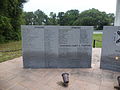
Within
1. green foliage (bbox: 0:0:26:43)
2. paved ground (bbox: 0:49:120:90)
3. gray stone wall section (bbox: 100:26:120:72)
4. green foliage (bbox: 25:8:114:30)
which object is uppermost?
green foliage (bbox: 25:8:114:30)

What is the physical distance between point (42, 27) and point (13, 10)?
7836 mm

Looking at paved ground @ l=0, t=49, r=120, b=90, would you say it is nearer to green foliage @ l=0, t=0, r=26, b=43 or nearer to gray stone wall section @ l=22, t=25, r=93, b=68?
gray stone wall section @ l=22, t=25, r=93, b=68

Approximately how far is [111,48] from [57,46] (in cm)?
157

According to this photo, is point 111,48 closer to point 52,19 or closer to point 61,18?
point 52,19

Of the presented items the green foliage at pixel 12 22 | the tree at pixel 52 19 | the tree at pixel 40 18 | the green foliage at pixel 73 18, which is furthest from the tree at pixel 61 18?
the green foliage at pixel 12 22

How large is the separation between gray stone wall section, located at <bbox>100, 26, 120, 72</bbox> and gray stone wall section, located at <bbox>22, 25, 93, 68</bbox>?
0.43 metres

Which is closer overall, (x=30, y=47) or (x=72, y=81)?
(x=72, y=81)

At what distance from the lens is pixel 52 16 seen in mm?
39062

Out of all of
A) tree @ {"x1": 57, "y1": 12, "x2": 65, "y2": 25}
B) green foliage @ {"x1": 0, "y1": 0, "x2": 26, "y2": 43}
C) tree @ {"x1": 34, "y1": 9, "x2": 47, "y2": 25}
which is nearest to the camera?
green foliage @ {"x1": 0, "y1": 0, "x2": 26, "y2": 43}

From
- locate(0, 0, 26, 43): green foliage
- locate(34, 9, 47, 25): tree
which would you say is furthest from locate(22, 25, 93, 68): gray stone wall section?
locate(34, 9, 47, 25): tree

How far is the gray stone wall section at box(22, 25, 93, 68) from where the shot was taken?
323 cm

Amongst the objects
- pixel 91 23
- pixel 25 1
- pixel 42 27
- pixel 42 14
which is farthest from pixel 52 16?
pixel 42 27

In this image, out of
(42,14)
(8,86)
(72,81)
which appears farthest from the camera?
(42,14)

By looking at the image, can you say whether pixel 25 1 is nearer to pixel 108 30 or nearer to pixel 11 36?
pixel 11 36
